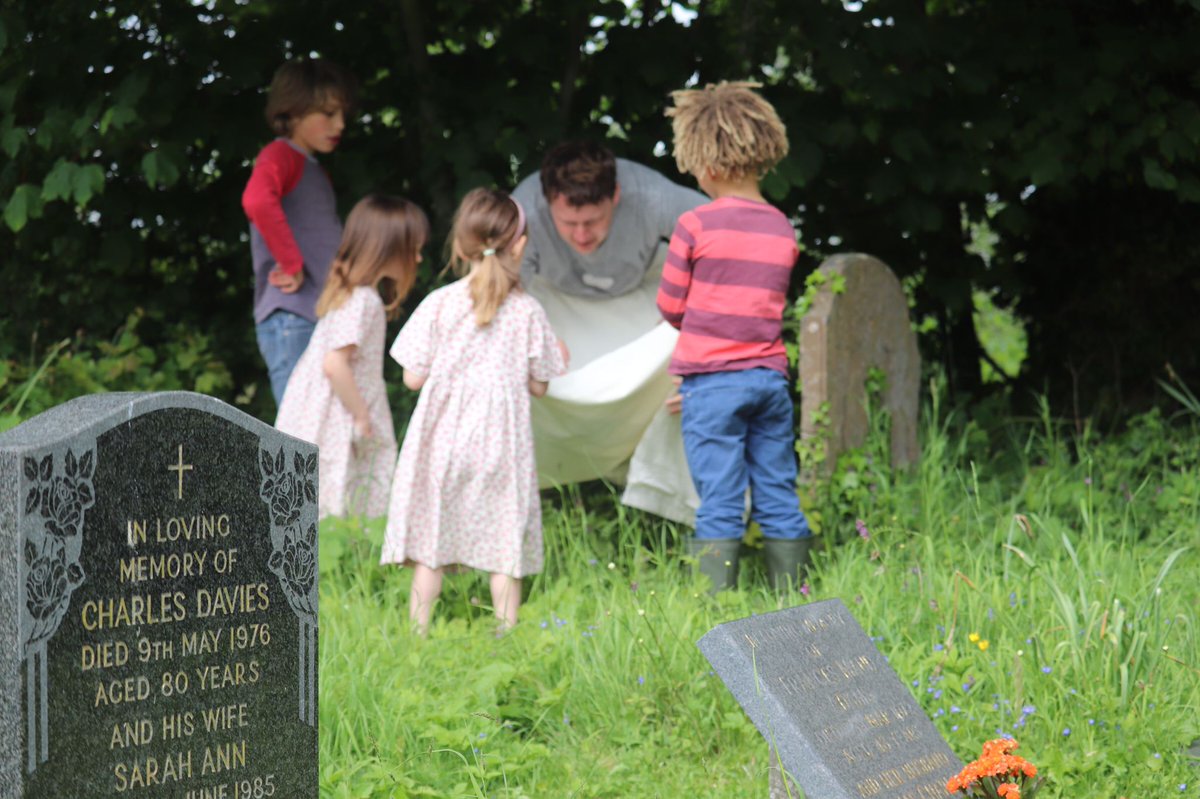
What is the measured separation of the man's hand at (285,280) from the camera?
222 inches

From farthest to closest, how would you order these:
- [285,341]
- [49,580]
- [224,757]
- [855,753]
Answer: [285,341] → [855,753] → [224,757] → [49,580]

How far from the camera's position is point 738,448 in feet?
Answer: 15.4

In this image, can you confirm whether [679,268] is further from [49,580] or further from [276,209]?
[49,580]

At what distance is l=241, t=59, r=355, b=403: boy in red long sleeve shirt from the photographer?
5.57 m

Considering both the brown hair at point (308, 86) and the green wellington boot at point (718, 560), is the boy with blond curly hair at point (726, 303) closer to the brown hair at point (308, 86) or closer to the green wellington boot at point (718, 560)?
the green wellington boot at point (718, 560)

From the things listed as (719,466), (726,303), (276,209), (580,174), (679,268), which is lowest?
(719,466)

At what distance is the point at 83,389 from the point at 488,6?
9.03 ft

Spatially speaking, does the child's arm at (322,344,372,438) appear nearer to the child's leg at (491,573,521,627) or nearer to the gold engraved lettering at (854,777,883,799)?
the child's leg at (491,573,521,627)

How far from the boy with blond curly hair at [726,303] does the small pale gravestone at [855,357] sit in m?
0.43

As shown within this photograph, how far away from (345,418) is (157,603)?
266 cm

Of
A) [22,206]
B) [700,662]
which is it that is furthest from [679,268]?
[22,206]

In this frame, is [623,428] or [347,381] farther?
[623,428]

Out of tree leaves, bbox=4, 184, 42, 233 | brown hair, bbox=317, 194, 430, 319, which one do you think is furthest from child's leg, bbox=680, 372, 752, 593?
tree leaves, bbox=4, 184, 42, 233

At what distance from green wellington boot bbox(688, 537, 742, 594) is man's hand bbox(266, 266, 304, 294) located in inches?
82.9
